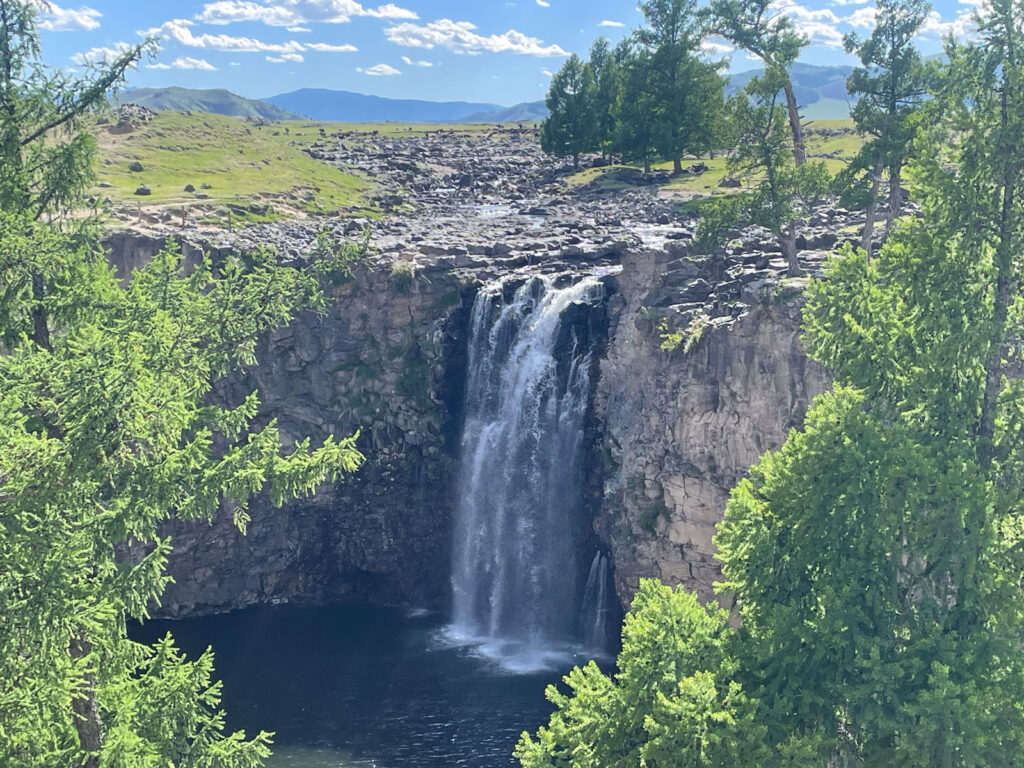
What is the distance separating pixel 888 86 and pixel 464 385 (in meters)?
29.1

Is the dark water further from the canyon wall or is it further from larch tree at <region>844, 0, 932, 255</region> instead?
larch tree at <region>844, 0, 932, 255</region>

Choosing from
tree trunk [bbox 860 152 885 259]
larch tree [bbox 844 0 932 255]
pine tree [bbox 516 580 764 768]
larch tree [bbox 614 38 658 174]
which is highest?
larch tree [bbox 614 38 658 174]

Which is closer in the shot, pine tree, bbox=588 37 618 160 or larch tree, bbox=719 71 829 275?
larch tree, bbox=719 71 829 275

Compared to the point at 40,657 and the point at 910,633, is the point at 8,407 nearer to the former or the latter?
the point at 40,657

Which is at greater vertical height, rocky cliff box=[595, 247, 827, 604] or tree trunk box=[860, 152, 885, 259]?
tree trunk box=[860, 152, 885, 259]

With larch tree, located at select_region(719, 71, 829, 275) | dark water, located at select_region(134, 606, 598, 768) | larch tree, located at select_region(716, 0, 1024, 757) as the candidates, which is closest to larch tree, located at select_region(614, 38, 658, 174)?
larch tree, located at select_region(719, 71, 829, 275)

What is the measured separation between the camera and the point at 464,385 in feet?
185

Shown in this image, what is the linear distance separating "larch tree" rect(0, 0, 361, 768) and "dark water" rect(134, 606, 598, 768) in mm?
21331

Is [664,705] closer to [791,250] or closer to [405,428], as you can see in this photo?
[791,250]

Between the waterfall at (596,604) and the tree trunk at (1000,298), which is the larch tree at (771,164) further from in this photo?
the tree trunk at (1000,298)

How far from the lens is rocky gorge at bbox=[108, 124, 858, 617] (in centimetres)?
4259

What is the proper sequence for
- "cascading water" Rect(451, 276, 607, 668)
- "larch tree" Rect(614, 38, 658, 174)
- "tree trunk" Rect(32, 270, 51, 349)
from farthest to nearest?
1. "larch tree" Rect(614, 38, 658, 174)
2. "cascading water" Rect(451, 276, 607, 668)
3. "tree trunk" Rect(32, 270, 51, 349)

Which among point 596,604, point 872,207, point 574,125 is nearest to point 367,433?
point 596,604

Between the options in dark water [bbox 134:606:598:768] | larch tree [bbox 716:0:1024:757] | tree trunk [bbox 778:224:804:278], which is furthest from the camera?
tree trunk [bbox 778:224:804:278]
